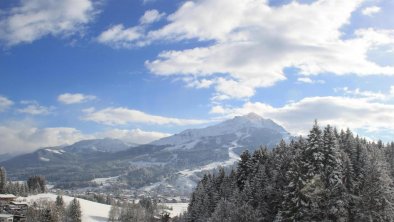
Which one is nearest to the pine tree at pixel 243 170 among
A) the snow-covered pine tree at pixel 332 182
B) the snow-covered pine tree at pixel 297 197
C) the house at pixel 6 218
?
the snow-covered pine tree at pixel 297 197

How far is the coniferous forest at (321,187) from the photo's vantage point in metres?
66.8

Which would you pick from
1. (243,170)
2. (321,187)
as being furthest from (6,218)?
(321,187)

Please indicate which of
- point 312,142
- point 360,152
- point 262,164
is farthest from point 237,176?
point 312,142

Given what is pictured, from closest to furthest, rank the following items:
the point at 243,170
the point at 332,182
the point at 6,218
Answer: the point at 332,182
the point at 243,170
the point at 6,218

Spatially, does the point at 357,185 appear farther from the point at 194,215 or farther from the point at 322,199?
the point at 194,215

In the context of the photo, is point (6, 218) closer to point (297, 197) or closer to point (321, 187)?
point (297, 197)

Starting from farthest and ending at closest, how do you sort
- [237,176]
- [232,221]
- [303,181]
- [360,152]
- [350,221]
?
[237,176] → [232,221] → [360,152] → [350,221] → [303,181]

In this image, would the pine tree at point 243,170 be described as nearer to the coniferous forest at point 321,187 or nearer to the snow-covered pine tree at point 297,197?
the coniferous forest at point 321,187

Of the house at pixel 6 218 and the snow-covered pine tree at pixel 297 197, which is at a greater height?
the snow-covered pine tree at pixel 297 197

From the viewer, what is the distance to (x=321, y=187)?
218 ft

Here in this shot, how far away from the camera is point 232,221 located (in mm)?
92000

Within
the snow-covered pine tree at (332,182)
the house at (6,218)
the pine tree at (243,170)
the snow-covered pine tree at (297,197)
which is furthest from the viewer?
the house at (6,218)

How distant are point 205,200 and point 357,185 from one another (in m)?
46.9

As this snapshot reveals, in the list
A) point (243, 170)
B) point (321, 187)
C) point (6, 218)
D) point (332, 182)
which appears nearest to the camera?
point (321, 187)
